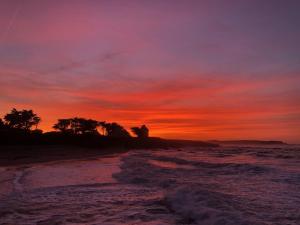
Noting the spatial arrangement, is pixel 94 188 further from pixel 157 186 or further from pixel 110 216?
pixel 110 216

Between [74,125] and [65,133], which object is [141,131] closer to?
[74,125]

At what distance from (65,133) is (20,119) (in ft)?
31.3

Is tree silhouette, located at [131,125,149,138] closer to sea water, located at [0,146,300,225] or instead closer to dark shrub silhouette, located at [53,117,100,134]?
dark shrub silhouette, located at [53,117,100,134]

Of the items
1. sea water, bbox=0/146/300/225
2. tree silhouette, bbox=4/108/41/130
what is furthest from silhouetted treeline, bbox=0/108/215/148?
sea water, bbox=0/146/300/225

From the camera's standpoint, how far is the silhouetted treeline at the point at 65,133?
60.5 metres

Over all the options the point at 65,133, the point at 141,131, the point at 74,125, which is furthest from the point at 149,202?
the point at 141,131

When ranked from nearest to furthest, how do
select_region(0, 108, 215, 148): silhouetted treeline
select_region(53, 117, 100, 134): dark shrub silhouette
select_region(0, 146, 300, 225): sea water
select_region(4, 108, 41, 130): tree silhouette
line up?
select_region(0, 146, 300, 225): sea water
select_region(0, 108, 215, 148): silhouetted treeline
select_region(4, 108, 41, 130): tree silhouette
select_region(53, 117, 100, 134): dark shrub silhouette

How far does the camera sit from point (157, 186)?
15.6 m

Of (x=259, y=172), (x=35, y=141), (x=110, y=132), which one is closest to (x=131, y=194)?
(x=259, y=172)

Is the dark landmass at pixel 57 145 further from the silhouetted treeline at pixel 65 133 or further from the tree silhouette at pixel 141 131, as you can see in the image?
the tree silhouette at pixel 141 131

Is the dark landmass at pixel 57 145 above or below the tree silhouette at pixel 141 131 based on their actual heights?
below

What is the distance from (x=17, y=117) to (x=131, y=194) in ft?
219

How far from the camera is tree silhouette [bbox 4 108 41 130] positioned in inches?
2940

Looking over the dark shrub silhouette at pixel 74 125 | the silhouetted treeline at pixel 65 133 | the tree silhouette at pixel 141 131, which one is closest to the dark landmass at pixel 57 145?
the silhouetted treeline at pixel 65 133
